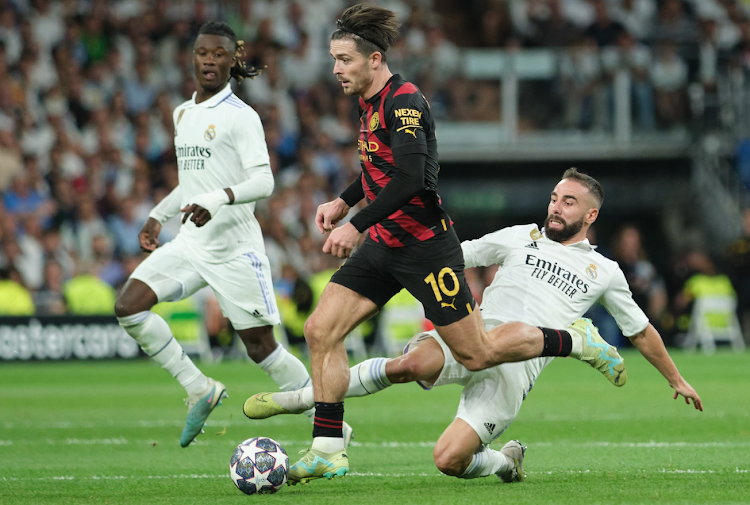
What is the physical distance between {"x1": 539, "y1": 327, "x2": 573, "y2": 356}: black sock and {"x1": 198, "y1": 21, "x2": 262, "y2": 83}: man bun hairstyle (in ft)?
9.14

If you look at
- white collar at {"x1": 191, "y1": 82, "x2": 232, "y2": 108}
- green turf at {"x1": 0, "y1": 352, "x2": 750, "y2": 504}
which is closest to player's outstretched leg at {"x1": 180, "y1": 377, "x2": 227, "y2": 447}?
green turf at {"x1": 0, "y1": 352, "x2": 750, "y2": 504}

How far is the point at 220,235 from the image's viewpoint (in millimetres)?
7305

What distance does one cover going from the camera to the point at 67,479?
6.05 metres

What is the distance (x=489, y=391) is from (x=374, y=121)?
1.56 m

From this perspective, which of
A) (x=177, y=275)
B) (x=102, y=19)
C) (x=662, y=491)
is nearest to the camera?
(x=662, y=491)

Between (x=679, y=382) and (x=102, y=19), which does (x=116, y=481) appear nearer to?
(x=679, y=382)

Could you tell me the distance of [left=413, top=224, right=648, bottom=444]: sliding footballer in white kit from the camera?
19.5ft

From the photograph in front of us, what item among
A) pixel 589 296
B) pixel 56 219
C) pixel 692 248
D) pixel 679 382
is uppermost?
pixel 589 296

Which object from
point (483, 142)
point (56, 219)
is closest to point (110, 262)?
point (56, 219)

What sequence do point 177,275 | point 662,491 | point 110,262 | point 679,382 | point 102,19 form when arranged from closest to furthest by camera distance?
1. point 662,491
2. point 679,382
3. point 177,275
4. point 110,262
5. point 102,19

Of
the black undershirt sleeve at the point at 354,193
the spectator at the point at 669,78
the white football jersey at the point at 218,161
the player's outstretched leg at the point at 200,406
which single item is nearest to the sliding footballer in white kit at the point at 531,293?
the black undershirt sleeve at the point at 354,193

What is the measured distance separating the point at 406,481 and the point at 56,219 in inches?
481

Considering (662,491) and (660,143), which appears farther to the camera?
(660,143)

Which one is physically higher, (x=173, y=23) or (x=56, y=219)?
(x=173, y=23)
